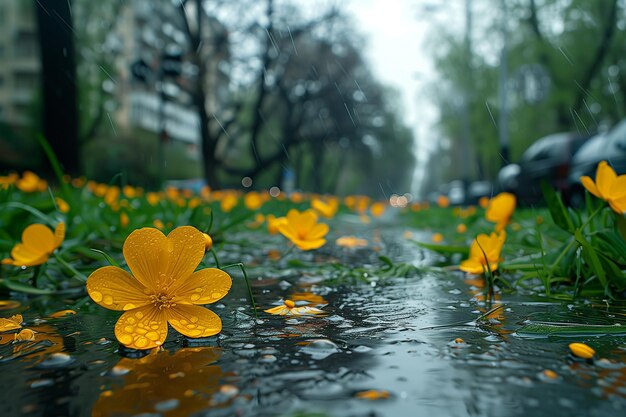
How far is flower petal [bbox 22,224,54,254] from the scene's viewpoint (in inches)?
66.9

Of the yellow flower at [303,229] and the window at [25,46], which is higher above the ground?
the window at [25,46]

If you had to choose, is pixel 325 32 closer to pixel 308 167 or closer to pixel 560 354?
Result: pixel 560 354

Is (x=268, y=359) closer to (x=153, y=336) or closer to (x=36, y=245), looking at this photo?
(x=153, y=336)

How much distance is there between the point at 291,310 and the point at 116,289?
21.3 inches

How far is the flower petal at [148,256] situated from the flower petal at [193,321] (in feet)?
0.24


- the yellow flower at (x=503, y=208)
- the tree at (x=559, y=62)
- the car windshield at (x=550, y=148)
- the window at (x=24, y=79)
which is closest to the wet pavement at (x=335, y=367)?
the yellow flower at (x=503, y=208)

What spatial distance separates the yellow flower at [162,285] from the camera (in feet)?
3.83

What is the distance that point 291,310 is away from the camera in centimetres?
158

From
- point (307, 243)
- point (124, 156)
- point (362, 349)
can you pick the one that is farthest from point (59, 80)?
point (124, 156)

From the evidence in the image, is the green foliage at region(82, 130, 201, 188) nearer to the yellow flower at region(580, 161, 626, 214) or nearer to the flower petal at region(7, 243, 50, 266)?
the flower petal at region(7, 243, 50, 266)

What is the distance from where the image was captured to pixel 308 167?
48688 millimetres

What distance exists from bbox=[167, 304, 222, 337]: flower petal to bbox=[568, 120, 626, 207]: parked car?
183 inches

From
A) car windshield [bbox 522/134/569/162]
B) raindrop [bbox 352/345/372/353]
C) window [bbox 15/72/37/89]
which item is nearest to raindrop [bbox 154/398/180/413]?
raindrop [bbox 352/345/372/353]

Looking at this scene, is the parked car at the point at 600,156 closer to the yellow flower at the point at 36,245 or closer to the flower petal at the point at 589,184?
the flower petal at the point at 589,184
